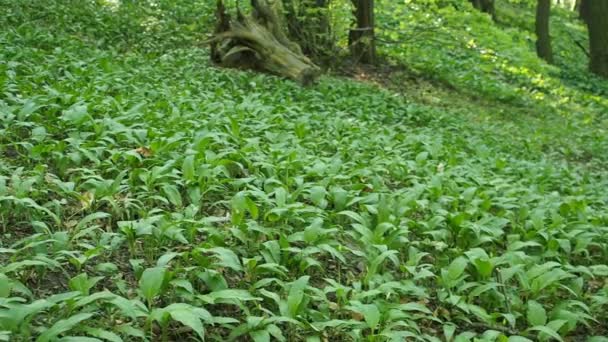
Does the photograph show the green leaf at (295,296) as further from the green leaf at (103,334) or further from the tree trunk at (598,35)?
the tree trunk at (598,35)

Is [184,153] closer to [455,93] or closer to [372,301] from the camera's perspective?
[372,301]

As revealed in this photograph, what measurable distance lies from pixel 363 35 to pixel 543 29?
772 cm

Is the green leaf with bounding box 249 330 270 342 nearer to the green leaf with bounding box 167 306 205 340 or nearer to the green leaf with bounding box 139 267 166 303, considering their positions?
the green leaf with bounding box 167 306 205 340

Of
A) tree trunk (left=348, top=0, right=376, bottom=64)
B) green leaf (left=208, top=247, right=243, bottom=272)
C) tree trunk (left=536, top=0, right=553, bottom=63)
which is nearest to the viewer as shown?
green leaf (left=208, top=247, right=243, bottom=272)

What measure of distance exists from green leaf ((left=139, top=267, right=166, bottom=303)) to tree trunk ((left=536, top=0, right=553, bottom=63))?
16152 mm

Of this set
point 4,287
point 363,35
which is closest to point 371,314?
point 4,287

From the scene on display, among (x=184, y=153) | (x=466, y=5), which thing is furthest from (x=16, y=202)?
(x=466, y=5)

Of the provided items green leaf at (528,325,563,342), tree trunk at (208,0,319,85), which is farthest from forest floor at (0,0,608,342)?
tree trunk at (208,0,319,85)

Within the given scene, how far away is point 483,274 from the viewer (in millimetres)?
3545

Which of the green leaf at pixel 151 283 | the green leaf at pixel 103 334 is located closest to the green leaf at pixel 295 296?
the green leaf at pixel 151 283

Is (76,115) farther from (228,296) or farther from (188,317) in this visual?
(188,317)

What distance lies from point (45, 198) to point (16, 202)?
41 centimetres

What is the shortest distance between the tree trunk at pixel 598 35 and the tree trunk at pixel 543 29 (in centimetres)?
106

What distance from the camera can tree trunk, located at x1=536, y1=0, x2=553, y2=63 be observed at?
54.1ft
